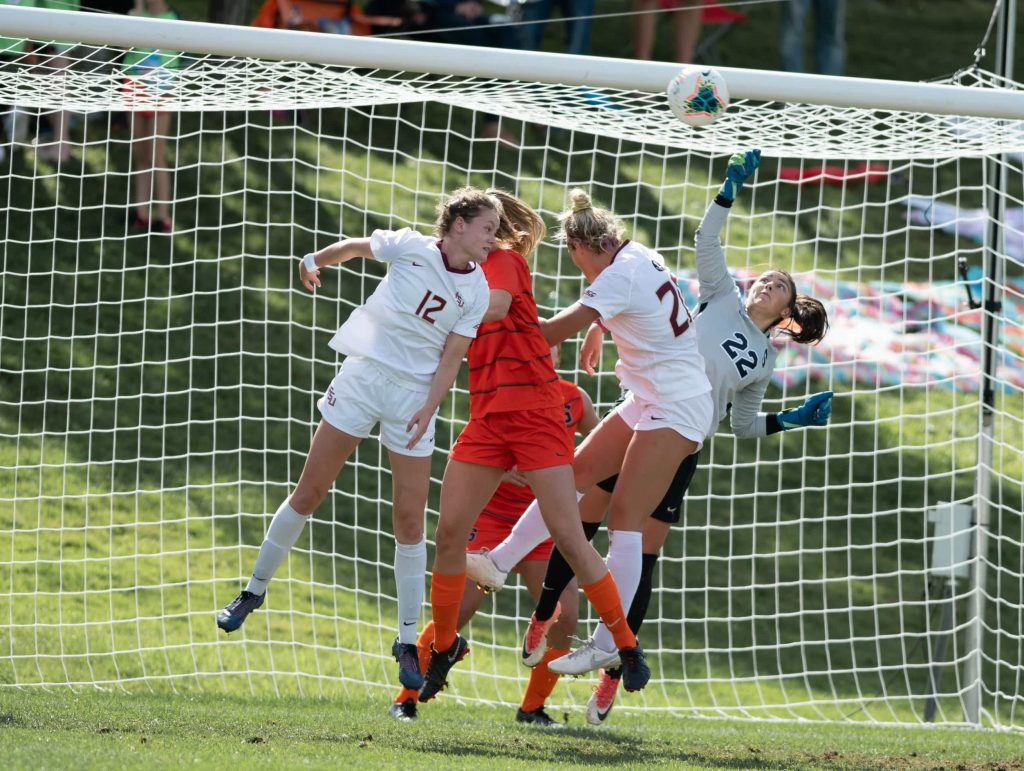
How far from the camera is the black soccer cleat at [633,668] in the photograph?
554 centimetres

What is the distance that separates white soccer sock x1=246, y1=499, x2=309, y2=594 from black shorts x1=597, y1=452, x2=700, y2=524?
1279 mm

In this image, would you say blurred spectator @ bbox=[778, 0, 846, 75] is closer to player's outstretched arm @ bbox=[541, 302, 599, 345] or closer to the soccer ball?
the soccer ball

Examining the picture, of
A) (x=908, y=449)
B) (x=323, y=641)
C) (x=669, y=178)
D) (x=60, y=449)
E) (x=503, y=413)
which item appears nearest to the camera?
(x=503, y=413)

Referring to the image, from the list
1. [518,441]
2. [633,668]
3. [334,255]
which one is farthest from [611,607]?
[334,255]

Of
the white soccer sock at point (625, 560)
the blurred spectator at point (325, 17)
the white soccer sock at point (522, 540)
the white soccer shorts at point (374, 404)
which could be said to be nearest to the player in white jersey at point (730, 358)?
the white soccer sock at point (522, 540)

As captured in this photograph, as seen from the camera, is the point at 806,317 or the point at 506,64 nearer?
the point at 506,64

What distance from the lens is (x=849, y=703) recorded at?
8773 mm

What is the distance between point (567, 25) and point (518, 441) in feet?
32.1

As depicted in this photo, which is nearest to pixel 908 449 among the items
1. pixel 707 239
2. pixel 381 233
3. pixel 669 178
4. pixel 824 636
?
pixel 824 636

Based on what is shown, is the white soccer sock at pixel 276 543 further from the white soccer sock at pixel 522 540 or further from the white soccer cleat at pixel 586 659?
the white soccer cleat at pixel 586 659

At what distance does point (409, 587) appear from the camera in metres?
5.91

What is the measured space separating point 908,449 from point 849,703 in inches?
108

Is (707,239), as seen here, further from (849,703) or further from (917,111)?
(849,703)

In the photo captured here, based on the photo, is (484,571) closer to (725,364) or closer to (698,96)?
(725,364)
